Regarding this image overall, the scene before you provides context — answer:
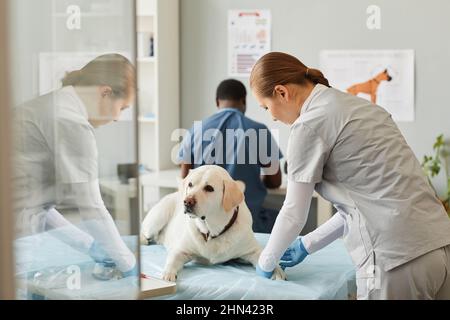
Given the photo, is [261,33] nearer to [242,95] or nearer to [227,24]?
[227,24]

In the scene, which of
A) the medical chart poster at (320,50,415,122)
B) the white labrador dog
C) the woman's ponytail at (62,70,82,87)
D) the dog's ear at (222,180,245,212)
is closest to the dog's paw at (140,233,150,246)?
the white labrador dog

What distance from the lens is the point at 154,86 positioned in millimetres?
4008

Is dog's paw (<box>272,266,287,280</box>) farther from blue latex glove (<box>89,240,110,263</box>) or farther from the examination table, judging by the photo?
blue latex glove (<box>89,240,110,263</box>)

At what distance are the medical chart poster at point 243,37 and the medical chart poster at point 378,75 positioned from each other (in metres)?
0.37

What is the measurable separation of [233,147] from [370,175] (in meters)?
0.89

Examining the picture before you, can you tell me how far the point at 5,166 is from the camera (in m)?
1.07

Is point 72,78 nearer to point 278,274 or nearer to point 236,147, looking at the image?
point 278,274

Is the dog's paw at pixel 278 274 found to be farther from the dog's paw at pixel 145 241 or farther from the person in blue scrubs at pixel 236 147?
the dog's paw at pixel 145 241

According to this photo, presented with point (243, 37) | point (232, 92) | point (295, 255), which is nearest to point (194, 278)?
point (295, 255)

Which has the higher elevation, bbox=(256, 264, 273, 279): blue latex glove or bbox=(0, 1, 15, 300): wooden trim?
bbox=(0, 1, 15, 300): wooden trim

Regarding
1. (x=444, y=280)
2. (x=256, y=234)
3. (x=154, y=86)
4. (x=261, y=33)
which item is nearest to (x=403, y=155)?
(x=444, y=280)

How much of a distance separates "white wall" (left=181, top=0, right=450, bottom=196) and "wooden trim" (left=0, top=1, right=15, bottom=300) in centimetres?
248

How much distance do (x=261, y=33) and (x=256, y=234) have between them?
1724 millimetres

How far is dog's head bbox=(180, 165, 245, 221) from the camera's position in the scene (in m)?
2.04
